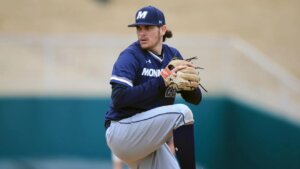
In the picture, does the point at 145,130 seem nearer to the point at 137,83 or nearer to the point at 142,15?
the point at 137,83

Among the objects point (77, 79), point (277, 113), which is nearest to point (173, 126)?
point (277, 113)

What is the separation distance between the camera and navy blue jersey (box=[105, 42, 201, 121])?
5.05 meters

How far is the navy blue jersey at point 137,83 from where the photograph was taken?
5.05m

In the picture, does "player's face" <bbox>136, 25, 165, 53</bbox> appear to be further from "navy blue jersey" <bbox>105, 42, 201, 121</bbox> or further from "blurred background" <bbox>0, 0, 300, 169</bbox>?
"blurred background" <bbox>0, 0, 300, 169</bbox>

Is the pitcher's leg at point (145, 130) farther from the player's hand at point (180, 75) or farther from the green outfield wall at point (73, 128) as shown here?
the green outfield wall at point (73, 128)

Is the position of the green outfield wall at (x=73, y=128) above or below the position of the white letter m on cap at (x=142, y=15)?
below

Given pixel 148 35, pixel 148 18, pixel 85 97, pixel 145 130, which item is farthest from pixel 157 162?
pixel 85 97

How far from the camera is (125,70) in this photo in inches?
201

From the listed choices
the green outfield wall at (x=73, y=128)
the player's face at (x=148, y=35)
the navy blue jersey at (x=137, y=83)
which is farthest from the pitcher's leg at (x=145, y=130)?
the green outfield wall at (x=73, y=128)

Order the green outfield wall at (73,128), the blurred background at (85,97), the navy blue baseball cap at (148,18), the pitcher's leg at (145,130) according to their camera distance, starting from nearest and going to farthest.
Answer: the pitcher's leg at (145,130) < the navy blue baseball cap at (148,18) < the blurred background at (85,97) < the green outfield wall at (73,128)

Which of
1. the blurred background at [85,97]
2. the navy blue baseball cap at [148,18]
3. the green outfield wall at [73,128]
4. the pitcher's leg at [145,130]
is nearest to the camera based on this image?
the pitcher's leg at [145,130]

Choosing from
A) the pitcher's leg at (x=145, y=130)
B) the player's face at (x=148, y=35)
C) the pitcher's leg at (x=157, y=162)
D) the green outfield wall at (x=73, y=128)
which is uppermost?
the player's face at (x=148, y=35)

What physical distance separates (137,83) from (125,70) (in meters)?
0.23

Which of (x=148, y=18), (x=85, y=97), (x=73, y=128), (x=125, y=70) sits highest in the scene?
(x=148, y=18)
